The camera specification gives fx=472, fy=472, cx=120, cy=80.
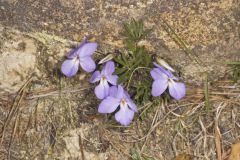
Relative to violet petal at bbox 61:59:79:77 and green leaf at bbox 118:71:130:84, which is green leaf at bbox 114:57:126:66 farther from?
violet petal at bbox 61:59:79:77

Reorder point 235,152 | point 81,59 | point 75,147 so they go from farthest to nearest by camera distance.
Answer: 1. point 75,147
2. point 235,152
3. point 81,59

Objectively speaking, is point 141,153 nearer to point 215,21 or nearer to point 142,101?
point 142,101

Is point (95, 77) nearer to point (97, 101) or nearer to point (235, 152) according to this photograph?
point (97, 101)

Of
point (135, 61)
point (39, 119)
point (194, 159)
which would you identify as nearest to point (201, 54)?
point (135, 61)

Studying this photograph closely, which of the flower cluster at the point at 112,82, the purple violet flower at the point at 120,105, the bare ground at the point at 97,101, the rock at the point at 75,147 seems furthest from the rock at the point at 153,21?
the rock at the point at 75,147

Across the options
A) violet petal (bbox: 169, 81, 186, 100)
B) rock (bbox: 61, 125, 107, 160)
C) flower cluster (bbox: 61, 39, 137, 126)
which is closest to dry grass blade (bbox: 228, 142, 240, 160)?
violet petal (bbox: 169, 81, 186, 100)

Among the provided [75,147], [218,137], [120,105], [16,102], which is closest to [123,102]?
[120,105]
